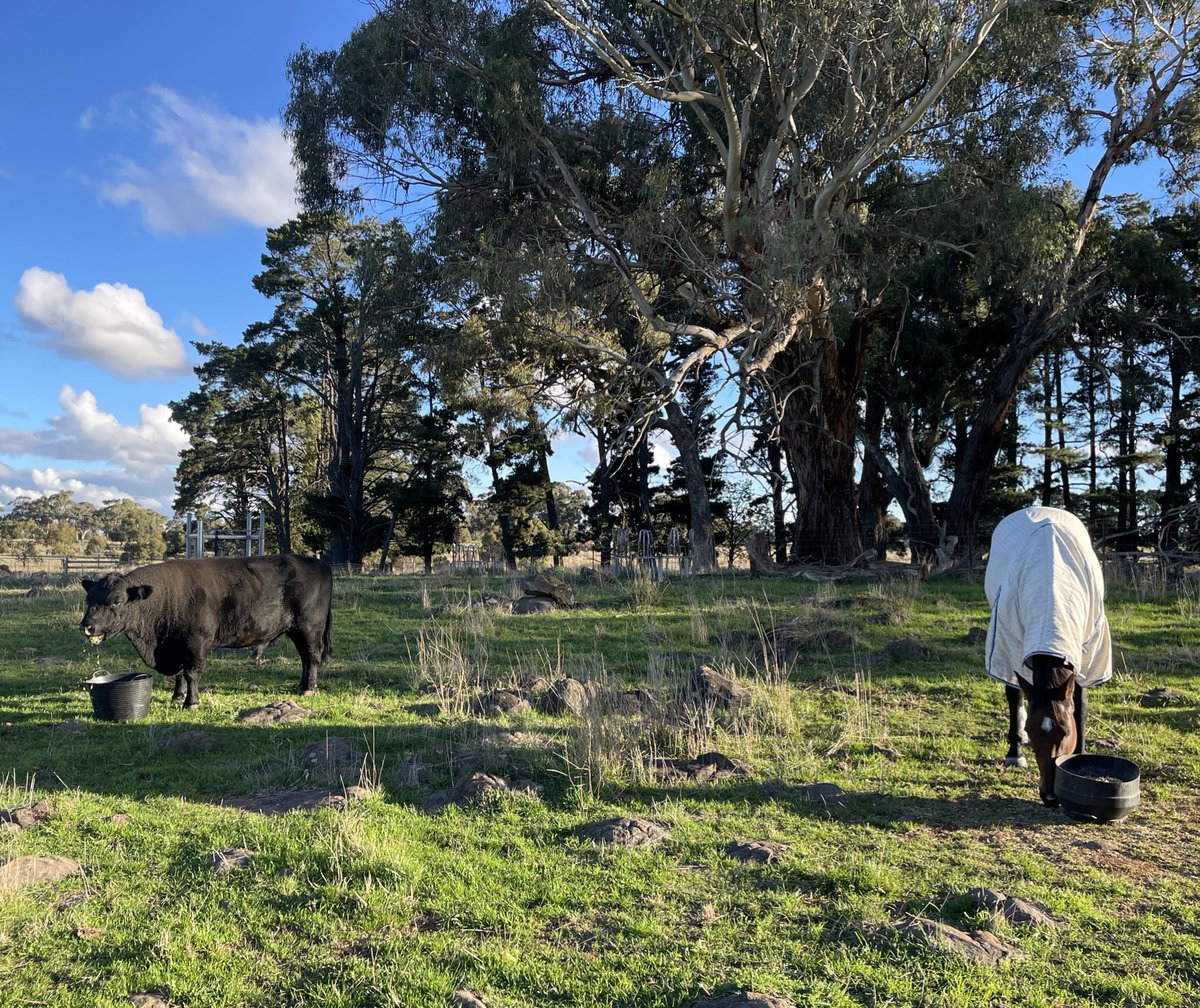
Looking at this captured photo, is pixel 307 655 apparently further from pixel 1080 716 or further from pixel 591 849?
pixel 1080 716

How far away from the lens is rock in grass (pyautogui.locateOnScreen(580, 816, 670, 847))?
4.45m

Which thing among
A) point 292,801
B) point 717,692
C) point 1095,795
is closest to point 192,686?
point 292,801

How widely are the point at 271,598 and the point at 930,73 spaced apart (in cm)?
1350

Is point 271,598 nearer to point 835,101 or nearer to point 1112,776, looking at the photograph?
point 1112,776

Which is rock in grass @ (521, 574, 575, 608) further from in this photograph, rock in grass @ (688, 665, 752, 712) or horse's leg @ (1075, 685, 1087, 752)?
horse's leg @ (1075, 685, 1087, 752)

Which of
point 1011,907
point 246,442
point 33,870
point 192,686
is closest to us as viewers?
point 1011,907

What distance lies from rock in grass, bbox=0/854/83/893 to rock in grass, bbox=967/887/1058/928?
4.24 m

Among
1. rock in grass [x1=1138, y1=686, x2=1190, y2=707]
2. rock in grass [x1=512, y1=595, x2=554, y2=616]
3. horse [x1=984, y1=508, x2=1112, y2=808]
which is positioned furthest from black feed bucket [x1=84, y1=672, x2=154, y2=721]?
rock in grass [x1=1138, y1=686, x2=1190, y2=707]

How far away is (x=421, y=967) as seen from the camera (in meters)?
3.28

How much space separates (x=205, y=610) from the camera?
7812mm

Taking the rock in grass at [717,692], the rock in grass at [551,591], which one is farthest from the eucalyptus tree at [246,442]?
the rock in grass at [717,692]

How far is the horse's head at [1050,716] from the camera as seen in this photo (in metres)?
4.77

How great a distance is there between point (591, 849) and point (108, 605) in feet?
17.2

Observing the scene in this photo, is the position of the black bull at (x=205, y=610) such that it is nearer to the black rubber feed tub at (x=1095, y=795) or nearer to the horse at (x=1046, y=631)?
the horse at (x=1046, y=631)
